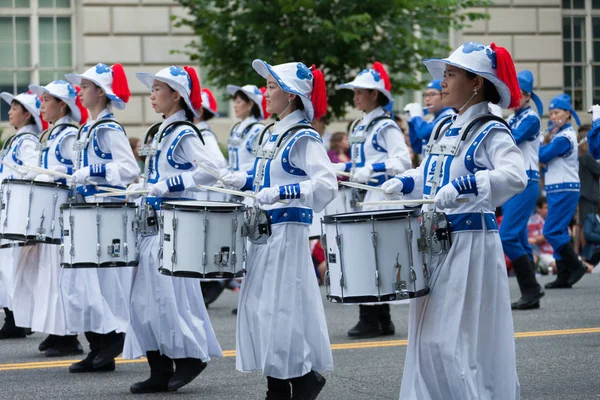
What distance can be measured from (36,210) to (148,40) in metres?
13.0

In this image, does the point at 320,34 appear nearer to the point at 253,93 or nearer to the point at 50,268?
the point at 253,93

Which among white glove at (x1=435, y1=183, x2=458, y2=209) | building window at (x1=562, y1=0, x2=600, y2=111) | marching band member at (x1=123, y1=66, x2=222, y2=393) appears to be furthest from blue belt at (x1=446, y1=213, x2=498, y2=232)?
building window at (x1=562, y1=0, x2=600, y2=111)

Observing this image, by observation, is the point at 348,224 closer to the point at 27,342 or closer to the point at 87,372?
the point at 87,372

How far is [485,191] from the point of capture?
6176 mm

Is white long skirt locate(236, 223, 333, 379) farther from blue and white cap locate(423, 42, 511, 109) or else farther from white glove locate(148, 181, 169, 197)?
blue and white cap locate(423, 42, 511, 109)

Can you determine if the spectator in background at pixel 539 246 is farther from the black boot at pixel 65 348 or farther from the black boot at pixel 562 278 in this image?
the black boot at pixel 65 348

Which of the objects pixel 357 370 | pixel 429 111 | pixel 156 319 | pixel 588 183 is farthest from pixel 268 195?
pixel 588 183

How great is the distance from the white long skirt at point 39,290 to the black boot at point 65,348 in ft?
0.72

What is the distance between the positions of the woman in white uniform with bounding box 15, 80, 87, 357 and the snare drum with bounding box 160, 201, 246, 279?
282cm

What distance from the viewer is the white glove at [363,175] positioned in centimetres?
1083

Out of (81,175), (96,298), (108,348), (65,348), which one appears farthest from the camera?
(65,348)

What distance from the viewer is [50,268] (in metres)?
10.2

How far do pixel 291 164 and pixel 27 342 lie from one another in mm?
4597

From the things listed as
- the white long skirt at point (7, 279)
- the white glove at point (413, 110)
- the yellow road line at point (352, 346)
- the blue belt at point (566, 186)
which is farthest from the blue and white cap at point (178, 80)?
the blue belt at point (566, 186)
